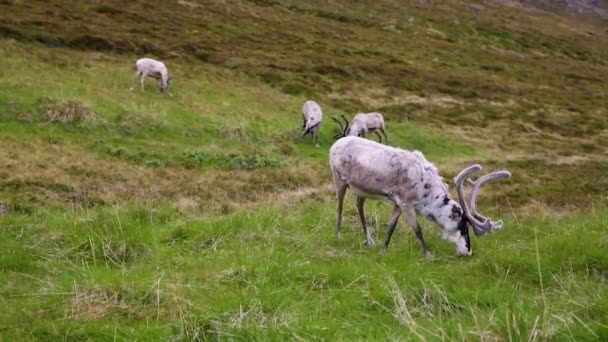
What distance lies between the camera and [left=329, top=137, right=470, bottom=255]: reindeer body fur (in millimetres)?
8570

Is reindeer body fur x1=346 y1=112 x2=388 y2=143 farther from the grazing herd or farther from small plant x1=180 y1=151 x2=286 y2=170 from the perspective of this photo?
the grazing herd

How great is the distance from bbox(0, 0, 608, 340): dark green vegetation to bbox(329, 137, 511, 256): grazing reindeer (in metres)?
0.43

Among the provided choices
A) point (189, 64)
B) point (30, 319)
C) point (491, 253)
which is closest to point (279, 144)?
point (189, 64)

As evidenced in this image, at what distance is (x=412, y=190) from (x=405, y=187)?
0.12 meters

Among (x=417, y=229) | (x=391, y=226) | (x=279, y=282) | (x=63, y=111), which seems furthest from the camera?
(x=63, y=111)

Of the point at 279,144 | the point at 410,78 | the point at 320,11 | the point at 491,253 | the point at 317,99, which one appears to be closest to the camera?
the point at 491,253

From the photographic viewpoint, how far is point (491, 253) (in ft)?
25.7

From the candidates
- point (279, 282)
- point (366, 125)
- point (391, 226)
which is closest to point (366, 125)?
point (366, 125)

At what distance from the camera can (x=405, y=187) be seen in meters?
8.82

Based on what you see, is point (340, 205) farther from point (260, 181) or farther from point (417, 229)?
point (260, 181)

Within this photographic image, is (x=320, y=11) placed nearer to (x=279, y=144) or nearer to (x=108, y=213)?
(x=279, y=144)

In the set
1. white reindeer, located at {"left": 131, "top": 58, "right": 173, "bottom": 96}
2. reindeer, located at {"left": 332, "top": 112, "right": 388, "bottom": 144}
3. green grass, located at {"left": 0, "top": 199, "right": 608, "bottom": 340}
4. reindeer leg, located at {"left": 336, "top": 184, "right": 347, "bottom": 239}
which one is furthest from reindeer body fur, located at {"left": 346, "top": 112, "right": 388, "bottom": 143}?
green grass, located at {"left": 0, "top": 199, "right": 608, "bottom": 340}

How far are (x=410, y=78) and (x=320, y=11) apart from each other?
23.5 metres

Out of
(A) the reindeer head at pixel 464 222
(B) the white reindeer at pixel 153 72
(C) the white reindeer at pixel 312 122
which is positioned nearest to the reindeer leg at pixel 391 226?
(A) the reindeer head at pixel 464 222
